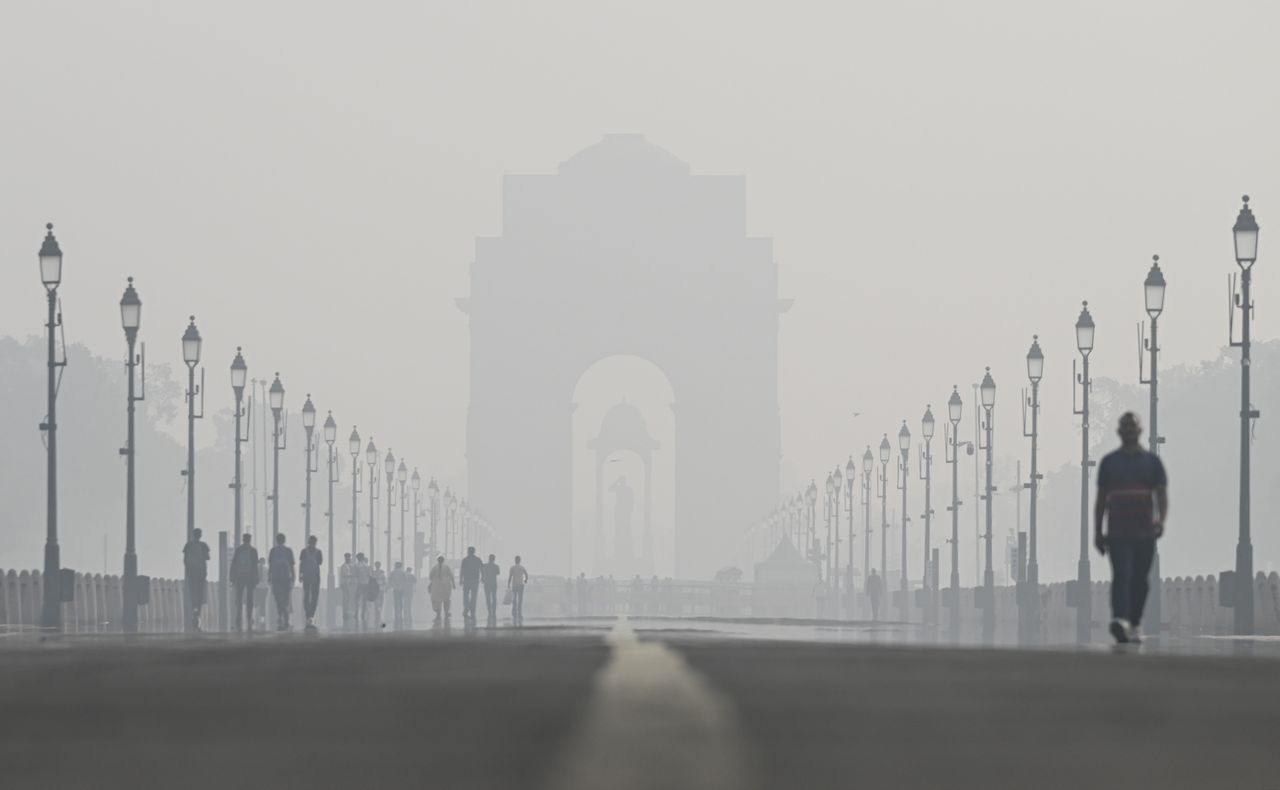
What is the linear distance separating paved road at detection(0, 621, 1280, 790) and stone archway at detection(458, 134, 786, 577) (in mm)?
154367

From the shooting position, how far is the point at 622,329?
173 metres

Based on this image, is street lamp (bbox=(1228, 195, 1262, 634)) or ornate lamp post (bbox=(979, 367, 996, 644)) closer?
street lamp (bbox=(1228, 195, 1262, 634))

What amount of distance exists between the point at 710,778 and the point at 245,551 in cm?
3965

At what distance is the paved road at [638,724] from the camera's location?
709 cm

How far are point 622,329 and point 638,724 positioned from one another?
165m

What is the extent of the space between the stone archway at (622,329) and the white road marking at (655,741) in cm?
15757

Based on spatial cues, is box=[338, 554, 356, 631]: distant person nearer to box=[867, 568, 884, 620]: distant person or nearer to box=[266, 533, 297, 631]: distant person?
box=[266, 533, 297, 631]: distant person

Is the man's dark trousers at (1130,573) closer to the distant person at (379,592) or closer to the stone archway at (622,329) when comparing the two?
the distant person at (379,592)

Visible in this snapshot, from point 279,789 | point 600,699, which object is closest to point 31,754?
point 279,789

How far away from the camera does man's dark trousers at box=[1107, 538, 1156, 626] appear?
73.1 feet

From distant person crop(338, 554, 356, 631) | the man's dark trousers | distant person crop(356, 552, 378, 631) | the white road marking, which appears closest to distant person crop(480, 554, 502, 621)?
distant person crop(356, 552, 378, 631)

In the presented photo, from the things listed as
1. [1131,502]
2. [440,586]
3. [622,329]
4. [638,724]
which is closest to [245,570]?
[440,586]

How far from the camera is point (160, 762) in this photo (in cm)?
761

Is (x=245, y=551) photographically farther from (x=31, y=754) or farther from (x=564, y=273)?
(x=564, y=273)
